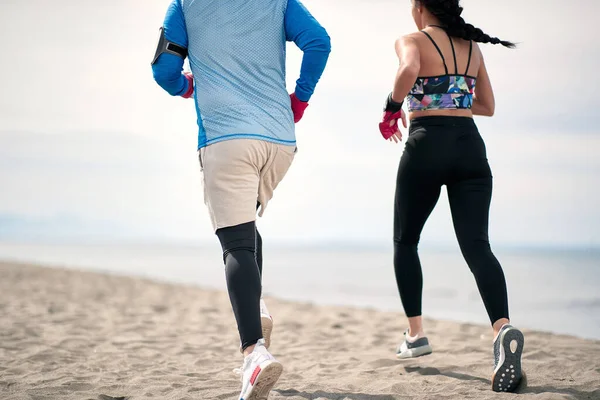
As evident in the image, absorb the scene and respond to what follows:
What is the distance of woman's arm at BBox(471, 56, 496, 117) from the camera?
356cm

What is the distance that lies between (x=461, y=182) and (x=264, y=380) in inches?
55.9

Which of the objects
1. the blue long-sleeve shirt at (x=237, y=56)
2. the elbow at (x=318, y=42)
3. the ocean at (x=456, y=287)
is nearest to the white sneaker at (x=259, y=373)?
the blue long-sleeve shirt at (x=237, y=56)

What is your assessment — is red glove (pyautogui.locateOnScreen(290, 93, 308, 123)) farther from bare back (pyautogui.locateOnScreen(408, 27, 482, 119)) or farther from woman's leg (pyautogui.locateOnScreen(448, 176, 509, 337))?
woman's leg (pyautogui.locateOnScreen(448, 176, 509, 337))

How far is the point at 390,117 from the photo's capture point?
3.47 meters

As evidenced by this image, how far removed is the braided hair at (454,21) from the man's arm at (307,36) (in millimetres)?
696

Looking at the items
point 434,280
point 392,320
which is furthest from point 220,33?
point 434,280

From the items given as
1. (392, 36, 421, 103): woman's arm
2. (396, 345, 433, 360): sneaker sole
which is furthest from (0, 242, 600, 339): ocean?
(392, 36, 421, 103): woman's arm

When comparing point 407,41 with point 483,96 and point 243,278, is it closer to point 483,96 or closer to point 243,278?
point 483,96

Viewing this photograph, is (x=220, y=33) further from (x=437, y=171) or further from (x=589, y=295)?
(x=589, y=295)

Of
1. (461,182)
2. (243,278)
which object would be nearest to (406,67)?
(461,182)

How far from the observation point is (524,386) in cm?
318

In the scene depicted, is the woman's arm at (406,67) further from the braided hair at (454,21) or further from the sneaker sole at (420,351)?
the sneaker sole at (420,351)

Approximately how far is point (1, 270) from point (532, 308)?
862 cm

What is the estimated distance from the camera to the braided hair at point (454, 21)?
334 cm
